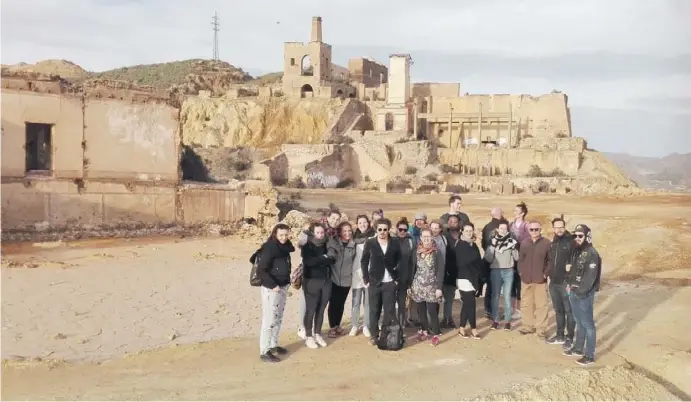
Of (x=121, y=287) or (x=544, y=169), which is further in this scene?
(x=544, y=169)

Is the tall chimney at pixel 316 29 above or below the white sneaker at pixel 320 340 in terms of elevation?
above

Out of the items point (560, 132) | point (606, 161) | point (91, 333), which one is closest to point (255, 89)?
point (560, 132)

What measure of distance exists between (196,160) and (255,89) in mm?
28889

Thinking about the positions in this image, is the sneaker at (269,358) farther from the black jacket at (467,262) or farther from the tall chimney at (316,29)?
the tall chimney at (316,29)

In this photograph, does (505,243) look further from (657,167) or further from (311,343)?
(657,167)

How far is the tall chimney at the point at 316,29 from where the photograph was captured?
161 feet

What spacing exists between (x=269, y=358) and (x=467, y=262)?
2538mm

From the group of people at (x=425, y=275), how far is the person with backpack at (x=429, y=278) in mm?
11

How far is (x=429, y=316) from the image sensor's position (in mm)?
7266

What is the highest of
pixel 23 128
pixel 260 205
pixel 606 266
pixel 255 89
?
pixel 255 89

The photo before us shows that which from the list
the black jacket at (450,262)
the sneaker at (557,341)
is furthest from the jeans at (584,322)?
the black jacket at (450,262)

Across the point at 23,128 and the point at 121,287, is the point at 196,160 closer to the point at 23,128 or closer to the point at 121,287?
the point at 23,128

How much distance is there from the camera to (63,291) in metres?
9.50

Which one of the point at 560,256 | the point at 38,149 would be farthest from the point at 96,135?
the point at 560,256
